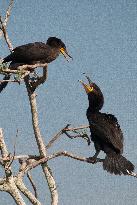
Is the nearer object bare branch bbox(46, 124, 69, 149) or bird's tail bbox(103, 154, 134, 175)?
bird's tail bbox(103, 154, 134, 175)

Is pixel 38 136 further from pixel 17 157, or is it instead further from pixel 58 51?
pixel 58 51

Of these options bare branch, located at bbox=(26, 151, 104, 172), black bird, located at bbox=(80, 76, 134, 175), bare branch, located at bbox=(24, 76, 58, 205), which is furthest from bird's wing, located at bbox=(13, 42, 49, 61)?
bare branch, located at bbox=(26, 151, 104, 172)

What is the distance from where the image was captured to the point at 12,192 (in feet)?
20.7

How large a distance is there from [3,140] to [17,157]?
451 mm

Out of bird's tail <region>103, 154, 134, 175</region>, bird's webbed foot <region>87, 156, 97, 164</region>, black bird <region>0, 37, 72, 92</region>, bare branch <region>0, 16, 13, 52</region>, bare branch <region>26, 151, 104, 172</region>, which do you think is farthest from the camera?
black bird <region>0, 37, 72, 92</region>

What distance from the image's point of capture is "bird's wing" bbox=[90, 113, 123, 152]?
7.65 meters

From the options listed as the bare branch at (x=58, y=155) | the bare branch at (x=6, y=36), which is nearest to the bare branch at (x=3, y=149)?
the bare branch at (x=58, y=155)

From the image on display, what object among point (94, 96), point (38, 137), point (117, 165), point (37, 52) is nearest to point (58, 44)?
point (37, 52)

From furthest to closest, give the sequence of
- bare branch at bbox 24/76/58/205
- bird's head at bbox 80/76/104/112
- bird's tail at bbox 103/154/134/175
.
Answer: bird's head at bbox 80/76/104/112 → bare branch at bbox 24/76/58/205 → bird's tail at bbox 103/154/134/175

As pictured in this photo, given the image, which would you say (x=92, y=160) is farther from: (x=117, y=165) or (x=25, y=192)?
(x=25, y=192)

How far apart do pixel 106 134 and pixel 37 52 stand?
8.59 ft

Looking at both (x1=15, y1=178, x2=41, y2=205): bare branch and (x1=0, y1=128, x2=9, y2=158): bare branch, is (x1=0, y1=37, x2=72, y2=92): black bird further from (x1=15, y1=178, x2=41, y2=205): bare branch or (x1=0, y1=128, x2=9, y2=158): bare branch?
(x1=15, y1=178, x2=41, y2=205): bare branch

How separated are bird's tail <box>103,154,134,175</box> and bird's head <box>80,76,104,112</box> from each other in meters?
1.25

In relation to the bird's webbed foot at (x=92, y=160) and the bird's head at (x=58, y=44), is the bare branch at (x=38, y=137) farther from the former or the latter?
the bird's head at (x=58, y=44)
